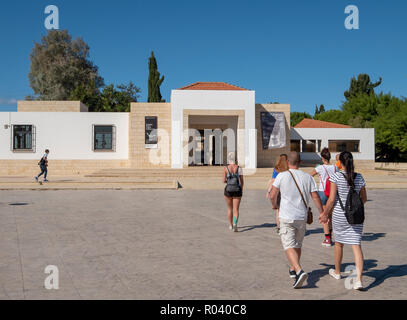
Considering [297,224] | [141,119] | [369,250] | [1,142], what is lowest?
[369,250]

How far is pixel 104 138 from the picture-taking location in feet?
94.5

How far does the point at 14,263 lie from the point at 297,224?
381 centimetres

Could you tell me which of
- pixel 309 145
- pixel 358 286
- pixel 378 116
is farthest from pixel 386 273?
pixel 378 116

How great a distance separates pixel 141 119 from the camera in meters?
28.4

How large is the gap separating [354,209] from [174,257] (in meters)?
2.62

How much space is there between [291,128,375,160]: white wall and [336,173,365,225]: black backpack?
30758mm

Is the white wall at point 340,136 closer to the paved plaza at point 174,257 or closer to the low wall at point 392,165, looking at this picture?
the low wall at point 392,165

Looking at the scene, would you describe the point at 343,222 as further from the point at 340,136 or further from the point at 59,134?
the point at 340,136

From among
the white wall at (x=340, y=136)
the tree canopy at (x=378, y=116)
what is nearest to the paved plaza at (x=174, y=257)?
the white wall at (x=340, y=136)

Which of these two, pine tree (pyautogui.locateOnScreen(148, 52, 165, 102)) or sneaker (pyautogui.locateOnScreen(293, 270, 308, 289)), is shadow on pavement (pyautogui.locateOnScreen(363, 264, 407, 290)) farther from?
pine tree (pyautogui.locateOnScreen(148, 52, 165, 102))
